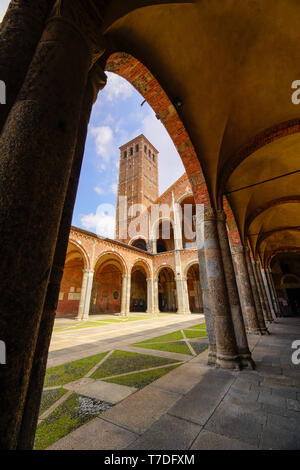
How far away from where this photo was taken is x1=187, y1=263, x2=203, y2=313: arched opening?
20812 millimetres

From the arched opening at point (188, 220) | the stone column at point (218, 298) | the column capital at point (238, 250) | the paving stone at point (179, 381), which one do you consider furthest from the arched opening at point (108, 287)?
the paving stone at point (179, 381)

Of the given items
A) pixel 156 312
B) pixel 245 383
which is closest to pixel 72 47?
pixel 245 383

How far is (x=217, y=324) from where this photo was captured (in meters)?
3.84

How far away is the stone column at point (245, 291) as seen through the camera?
266 inches

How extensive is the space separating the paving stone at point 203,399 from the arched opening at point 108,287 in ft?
54.8

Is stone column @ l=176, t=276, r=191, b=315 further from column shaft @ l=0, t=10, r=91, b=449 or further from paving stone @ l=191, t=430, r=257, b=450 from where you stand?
column shaft @ l=0, t=10, r=91, b=449

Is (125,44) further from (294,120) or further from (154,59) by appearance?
(294,120)

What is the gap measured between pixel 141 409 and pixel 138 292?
73.4 ft

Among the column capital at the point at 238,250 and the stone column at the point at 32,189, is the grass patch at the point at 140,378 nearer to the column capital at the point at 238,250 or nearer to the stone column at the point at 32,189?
the stone column at the point at 32,189

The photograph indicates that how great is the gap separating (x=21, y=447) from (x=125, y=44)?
4652 millimetres

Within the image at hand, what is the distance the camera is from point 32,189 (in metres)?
0.94

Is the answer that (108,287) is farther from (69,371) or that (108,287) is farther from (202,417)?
(202,417)

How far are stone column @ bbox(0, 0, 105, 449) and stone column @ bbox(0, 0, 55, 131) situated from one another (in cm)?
8
